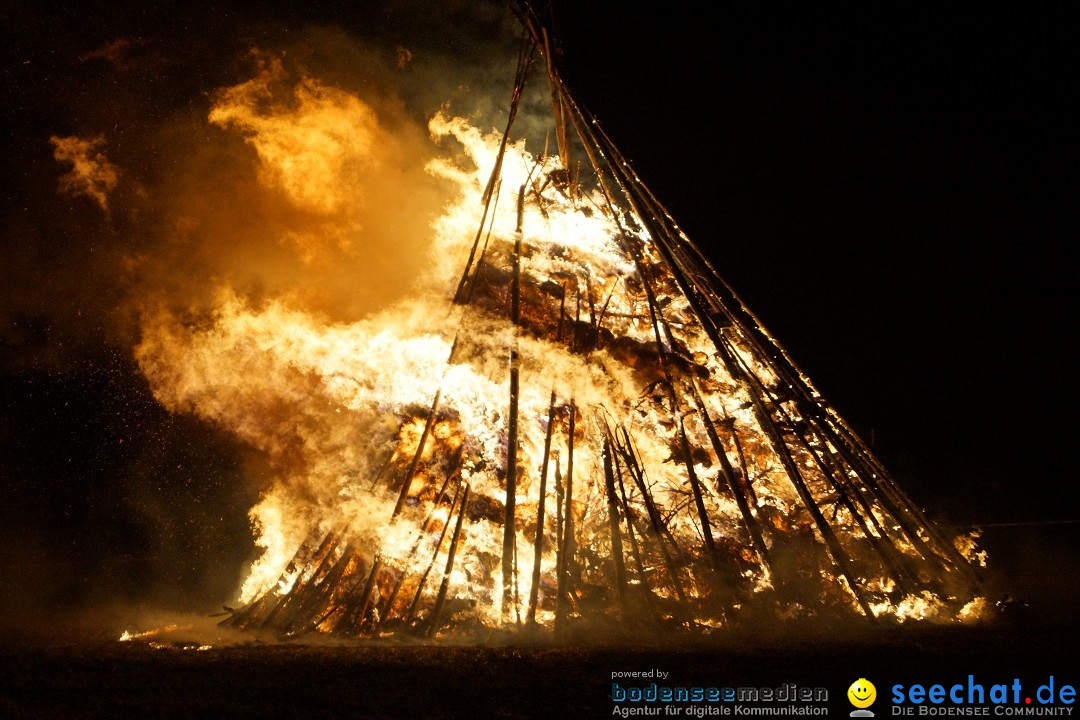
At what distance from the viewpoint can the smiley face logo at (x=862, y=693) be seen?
2.58m

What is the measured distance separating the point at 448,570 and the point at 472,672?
1512 millimetres

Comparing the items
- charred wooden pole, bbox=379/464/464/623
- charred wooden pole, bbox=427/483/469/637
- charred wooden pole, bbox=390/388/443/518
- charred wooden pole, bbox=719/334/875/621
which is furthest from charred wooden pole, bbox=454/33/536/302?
charred wooden pole, bbox=719/334/875/621

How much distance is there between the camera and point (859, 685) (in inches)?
106

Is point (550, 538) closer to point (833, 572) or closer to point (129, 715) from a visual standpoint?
point (833, 572)

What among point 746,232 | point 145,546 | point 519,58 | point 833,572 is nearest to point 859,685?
point 833,572

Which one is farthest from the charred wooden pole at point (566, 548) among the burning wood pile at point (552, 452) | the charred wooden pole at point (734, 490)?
the charred wooden pole at point (734, 490)

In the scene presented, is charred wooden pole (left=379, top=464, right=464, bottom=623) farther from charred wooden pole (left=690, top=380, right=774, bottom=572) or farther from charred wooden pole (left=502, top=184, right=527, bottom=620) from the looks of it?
charred wooden pole (left=690, top=380, right=774, bottom=572)

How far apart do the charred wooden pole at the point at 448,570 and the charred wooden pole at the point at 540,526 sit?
767 mm

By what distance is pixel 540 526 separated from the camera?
15.1ft

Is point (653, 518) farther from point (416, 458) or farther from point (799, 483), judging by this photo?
point (416, 458)

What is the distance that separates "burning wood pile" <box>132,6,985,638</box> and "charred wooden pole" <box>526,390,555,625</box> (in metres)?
0.04

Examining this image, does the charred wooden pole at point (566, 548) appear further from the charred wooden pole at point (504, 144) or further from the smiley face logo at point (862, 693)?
the smiley face logo at point (862, 693)

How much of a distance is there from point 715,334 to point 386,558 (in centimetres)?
435

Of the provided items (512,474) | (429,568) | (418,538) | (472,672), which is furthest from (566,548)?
(472,672)
